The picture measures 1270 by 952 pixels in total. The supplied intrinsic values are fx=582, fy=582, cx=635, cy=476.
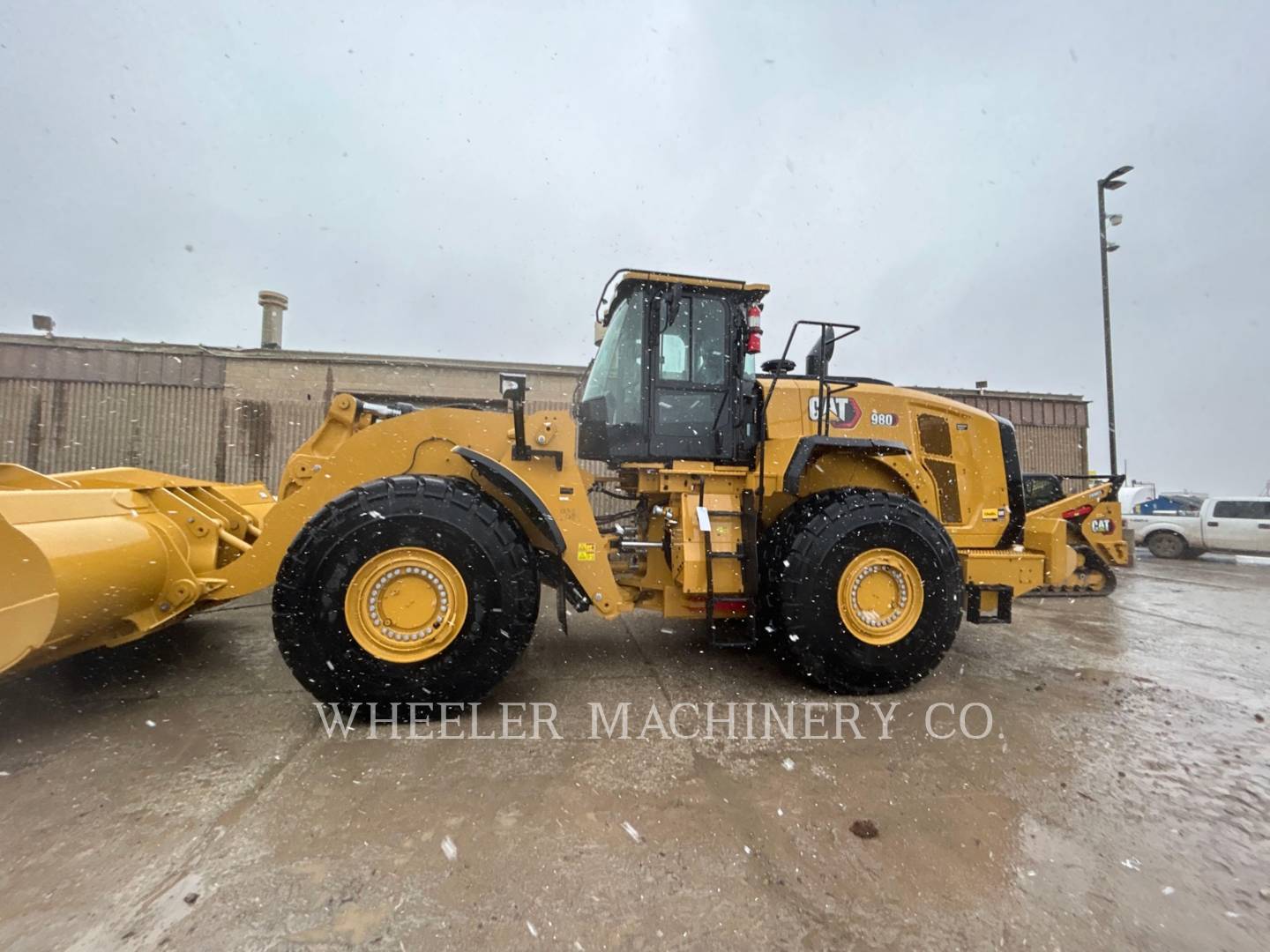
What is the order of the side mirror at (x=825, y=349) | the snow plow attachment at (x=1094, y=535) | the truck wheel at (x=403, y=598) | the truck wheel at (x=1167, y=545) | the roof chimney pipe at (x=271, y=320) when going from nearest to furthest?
the truck wheel at (x=403, y=598) → the side mirror at (x=825, y=349) → the snow plow attachment at (x=1094, y=535) → the roof chimney pipe at (x=271, y=320) → the truck wheel at (x=1167, y=545)

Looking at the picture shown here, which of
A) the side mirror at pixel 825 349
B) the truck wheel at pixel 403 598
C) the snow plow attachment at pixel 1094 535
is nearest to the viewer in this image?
the truck wheel at pixel 403 598

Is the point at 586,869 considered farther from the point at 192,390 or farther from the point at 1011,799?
the point at 192,390

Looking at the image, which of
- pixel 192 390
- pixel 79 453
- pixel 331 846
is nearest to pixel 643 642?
pixel 331 846

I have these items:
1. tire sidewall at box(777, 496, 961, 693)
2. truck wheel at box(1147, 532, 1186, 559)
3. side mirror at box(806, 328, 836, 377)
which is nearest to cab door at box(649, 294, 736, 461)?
side mirror at box(806, 328, 836, 377)

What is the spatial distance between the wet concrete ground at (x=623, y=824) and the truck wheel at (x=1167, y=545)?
1204cm

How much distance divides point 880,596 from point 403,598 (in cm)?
272

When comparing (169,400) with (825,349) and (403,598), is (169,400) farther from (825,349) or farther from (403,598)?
(825,349)

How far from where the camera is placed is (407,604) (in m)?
2.93

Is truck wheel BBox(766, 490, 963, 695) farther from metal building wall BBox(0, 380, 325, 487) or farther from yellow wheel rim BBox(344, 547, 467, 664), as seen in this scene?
metal building wall BBox(0, 380, 325, 487)

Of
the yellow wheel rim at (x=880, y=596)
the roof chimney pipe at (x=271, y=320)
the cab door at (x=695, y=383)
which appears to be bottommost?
the yellow wheel rim at (x=880, y=596)

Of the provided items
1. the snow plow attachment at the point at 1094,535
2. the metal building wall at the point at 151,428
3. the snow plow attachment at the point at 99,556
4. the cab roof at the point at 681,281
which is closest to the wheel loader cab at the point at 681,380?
the cab roof at the point at 681,281

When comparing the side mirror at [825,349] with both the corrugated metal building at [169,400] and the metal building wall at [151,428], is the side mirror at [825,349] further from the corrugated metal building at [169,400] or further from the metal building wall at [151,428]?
the metal building wall at [151,428]

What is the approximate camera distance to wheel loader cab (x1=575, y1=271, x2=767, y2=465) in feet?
12.5

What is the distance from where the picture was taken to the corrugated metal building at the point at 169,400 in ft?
28.5
